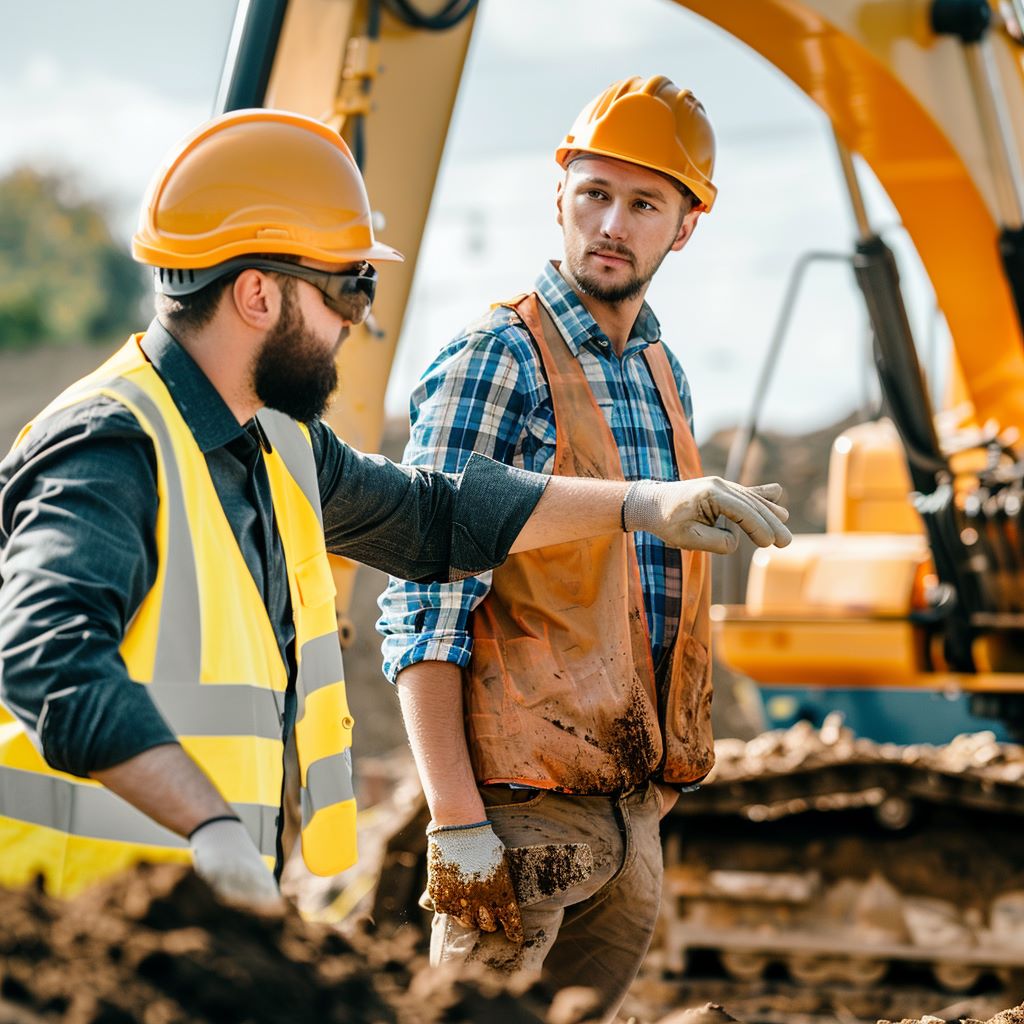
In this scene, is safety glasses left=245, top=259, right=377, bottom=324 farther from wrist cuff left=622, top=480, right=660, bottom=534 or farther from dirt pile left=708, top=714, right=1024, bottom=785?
dirt pile left=708, top=714, right=1024, bottom=785

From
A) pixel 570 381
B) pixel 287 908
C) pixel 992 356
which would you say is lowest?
pixel 287 908

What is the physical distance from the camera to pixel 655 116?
342cm

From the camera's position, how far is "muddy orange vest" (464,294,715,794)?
3.09 m

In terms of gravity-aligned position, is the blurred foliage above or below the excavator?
above

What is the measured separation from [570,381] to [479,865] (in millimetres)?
908

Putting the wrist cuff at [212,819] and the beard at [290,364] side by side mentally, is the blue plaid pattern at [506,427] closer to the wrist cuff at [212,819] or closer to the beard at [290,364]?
the beard at [290,364]

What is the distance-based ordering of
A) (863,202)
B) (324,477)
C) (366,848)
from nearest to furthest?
(324,477)
(863,202)
(366,848)

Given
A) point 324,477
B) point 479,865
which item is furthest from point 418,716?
point 324,477

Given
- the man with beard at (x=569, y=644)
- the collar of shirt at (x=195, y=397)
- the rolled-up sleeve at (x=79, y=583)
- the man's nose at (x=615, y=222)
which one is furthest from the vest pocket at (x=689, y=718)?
the rolled-up sleeve at (x=79, y=583)

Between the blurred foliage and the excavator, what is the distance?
145 ft

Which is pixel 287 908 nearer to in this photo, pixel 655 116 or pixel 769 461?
pixel 655 116

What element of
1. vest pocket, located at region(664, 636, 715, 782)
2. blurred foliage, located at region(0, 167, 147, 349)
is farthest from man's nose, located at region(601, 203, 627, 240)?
blurred foliage, located at region(0, 167, 147, 349)

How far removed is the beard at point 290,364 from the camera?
245 cm

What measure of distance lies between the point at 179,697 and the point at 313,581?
409 millimetres
